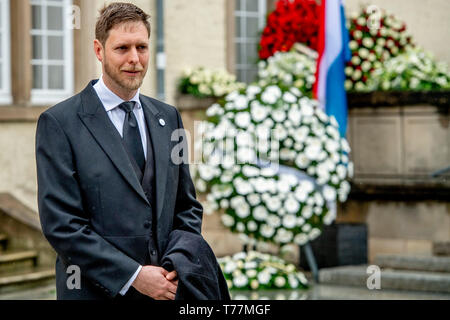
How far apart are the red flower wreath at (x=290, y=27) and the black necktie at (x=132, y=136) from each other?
31.7 ft

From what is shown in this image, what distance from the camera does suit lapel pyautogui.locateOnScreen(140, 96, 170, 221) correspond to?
3.15 metres

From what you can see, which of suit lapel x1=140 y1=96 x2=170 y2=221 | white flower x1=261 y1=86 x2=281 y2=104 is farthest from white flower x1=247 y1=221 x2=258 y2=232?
suit lapel x1=140 y1=96 x2=170 y2=221

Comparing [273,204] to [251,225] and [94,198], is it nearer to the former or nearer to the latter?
[251,225]

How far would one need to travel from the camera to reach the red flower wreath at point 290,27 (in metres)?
12.8

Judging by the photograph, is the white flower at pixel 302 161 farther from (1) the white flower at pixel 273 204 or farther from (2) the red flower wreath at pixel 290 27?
(2) the red flower wreath at pixel 290 27

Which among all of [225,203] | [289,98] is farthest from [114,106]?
[289,98]

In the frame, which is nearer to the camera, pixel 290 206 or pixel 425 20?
pixel 290 206

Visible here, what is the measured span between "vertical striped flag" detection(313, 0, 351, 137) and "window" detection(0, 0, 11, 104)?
3.58 m

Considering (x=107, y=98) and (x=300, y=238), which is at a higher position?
(x=107, y=98)

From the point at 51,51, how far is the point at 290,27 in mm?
3148

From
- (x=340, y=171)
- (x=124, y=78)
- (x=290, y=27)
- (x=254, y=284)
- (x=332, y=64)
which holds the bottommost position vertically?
(x=254, y=284)

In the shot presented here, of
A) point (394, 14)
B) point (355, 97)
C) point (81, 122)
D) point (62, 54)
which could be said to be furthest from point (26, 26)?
point (81, 122)

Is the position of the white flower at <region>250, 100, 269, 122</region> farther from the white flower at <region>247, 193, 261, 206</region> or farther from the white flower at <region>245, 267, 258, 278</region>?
the white flower at <region>245, 267, 258, 278</region>

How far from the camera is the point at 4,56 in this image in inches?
449
